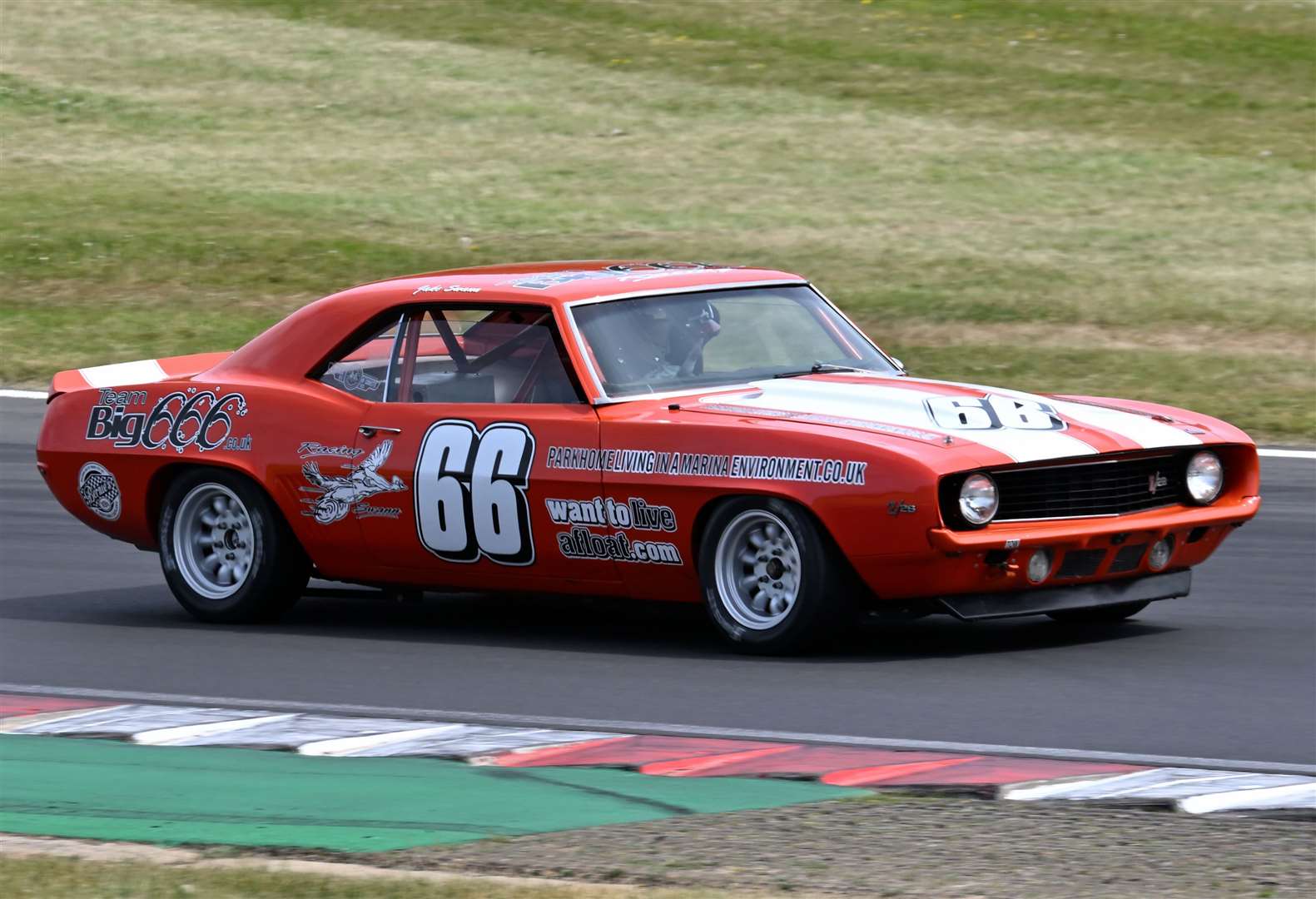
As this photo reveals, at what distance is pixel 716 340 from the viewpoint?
352 inches

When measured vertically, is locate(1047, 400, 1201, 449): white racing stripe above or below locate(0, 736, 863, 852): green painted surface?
above

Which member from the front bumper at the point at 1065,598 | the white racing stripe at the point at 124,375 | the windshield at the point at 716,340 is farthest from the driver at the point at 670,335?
the white racing stripe at the point at 124,375

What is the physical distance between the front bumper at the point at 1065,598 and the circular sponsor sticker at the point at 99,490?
3618 millimetres

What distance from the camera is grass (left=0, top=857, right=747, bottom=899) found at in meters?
5.10

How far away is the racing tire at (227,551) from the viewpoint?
928 cm

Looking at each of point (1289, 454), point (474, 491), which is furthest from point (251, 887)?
point (1289, 454)

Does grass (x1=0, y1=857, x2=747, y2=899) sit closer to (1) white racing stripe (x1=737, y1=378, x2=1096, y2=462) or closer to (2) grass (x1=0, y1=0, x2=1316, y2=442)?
(1) white racing stripe (x1=737, y1=378, x2=1096, y2=462)

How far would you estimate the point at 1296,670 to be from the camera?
26.6 ft

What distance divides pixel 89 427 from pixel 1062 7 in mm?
25059

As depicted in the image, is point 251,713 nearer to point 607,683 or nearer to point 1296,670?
point 607,683

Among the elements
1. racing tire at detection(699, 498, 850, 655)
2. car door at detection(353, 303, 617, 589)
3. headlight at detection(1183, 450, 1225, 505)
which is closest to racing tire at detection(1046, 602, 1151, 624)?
headlight at detection(1183, 450, 1225, 505)

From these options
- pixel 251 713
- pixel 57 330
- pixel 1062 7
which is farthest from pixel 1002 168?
pixel 251 713

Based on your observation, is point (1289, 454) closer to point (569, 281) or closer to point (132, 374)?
point (569, 281)

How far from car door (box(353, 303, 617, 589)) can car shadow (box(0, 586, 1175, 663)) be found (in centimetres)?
31
